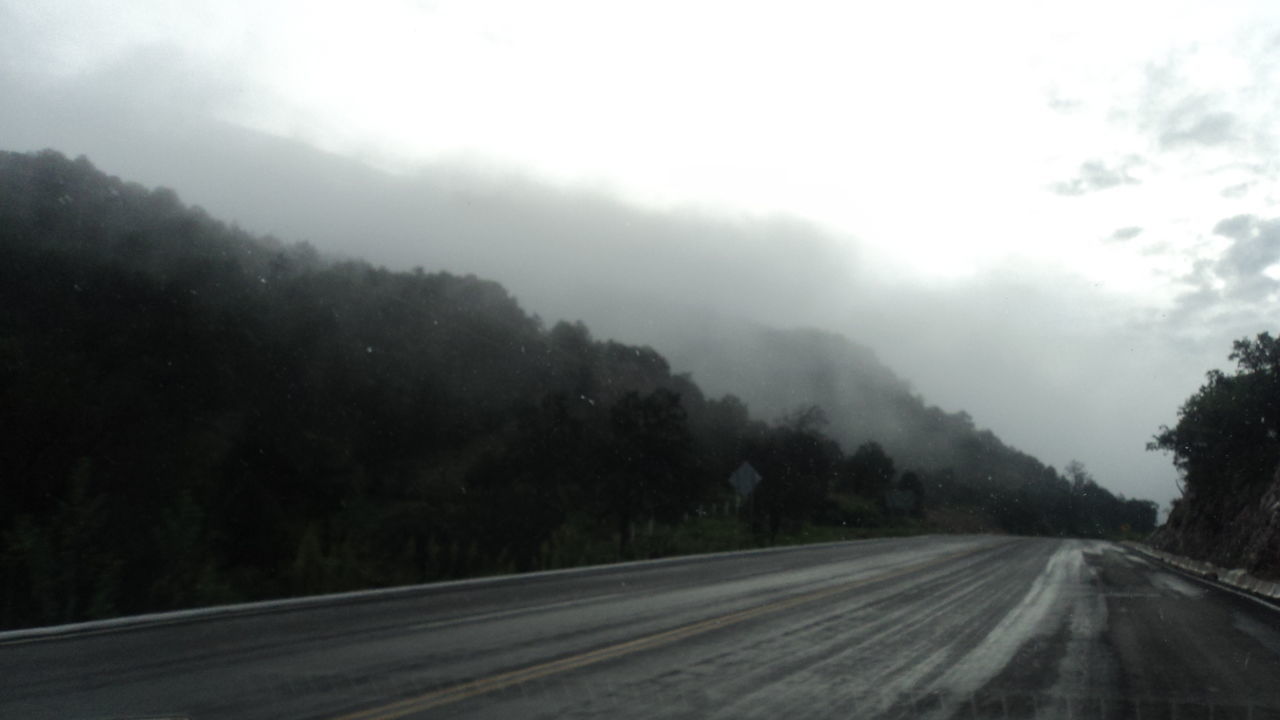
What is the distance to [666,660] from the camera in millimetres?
10562

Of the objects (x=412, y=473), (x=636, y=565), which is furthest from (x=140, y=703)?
(x=412, y=473)

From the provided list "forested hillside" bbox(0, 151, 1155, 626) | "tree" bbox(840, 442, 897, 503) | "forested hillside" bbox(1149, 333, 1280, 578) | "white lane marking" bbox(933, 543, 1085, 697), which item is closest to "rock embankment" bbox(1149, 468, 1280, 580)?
"forested hillside" bbox(1149, 333, 1280, 578)

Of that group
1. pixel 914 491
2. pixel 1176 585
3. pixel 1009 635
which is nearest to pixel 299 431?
pixel 1176 585

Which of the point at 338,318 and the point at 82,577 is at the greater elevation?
the point at 338,318

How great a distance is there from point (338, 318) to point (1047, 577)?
176 feet

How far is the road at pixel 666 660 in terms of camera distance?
8.17m

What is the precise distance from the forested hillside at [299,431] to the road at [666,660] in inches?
157

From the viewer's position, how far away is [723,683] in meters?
9.25

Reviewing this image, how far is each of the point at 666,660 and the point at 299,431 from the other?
3937cm

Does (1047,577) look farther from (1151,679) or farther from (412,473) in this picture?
(412,473)

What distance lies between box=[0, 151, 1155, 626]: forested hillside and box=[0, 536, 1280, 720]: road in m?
4.00

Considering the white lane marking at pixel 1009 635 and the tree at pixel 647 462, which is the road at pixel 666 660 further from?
the tree at pixel 647 462

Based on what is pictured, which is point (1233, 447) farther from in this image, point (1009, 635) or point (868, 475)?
point (868, 475)

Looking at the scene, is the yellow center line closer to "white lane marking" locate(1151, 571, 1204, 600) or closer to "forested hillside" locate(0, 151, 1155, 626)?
"forested hillside" locate(0, 151, 1155, 626)
